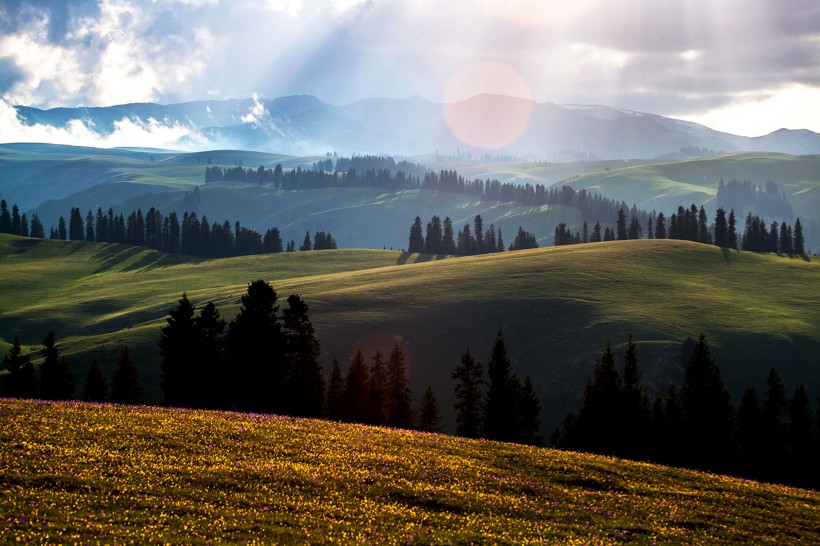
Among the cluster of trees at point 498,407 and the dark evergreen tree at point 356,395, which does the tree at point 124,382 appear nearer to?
the dark evergreen tree at point 356,395

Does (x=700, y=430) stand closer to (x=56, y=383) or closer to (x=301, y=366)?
(x=301, y=366)

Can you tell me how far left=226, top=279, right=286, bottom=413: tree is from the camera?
71312 mm

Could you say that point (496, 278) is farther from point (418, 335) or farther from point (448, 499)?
point (448, 499)

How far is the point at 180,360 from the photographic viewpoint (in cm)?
7238

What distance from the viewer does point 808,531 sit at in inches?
1227

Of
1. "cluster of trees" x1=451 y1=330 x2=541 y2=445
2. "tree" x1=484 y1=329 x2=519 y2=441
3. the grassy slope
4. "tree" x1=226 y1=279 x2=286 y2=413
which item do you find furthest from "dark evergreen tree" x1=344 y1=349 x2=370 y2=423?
the grassy slope

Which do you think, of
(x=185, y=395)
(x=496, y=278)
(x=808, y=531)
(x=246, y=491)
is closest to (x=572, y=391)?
(x=496, y=278)

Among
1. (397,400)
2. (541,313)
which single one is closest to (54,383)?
(397,400)

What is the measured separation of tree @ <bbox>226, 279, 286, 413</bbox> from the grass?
29265mm

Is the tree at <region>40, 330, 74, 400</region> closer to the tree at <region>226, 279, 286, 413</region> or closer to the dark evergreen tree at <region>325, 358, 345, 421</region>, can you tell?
the tree at <region>226, 279, 286, 413</region>

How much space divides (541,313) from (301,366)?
79.4 m

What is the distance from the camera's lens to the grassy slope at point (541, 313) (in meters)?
123

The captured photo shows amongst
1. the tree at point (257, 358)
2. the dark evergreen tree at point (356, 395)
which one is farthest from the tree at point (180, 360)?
the dark evergreen tree at point (356, 395)

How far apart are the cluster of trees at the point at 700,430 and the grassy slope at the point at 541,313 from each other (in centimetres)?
3752
